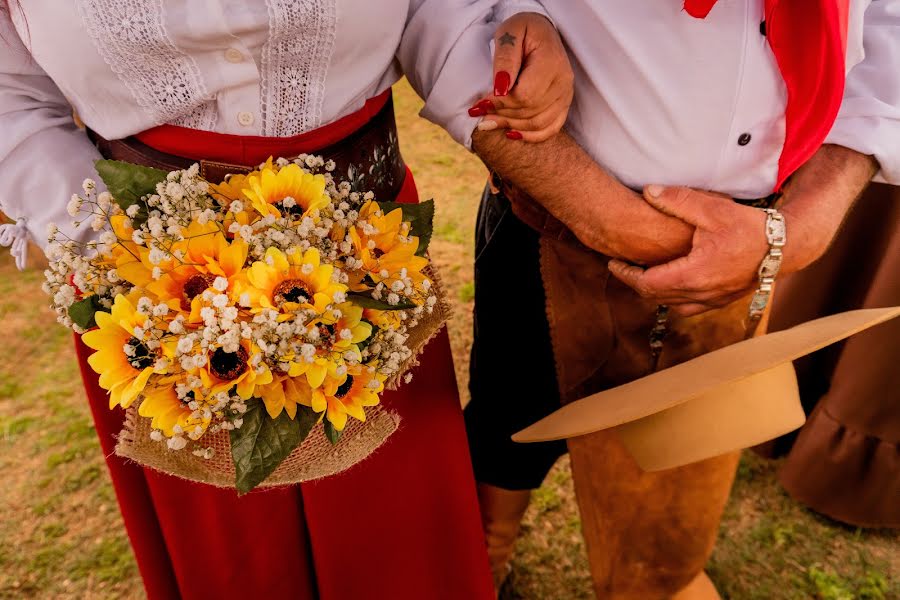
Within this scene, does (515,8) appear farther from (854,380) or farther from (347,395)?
(854,380)

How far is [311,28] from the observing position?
935mm

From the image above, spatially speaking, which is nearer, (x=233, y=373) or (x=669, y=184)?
(x=233, y=373)

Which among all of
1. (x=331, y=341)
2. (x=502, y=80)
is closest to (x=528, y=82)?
(x=502, y=80)

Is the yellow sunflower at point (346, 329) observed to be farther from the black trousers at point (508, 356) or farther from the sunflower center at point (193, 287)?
the black trousers at point (508, 356)

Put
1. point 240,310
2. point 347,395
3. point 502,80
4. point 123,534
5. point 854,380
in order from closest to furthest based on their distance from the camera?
point 240,310 < point 347,395 < point 502,80 < point 854,380 < point 123,534

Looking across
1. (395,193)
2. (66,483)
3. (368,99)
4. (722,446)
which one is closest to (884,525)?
(722,446)

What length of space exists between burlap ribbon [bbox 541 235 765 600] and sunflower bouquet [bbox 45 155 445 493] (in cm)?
49

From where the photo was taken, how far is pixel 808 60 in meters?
1.06

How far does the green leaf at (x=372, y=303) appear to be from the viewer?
0.85 metres

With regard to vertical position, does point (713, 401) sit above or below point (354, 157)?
below

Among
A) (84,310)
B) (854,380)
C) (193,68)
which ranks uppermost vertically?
(193,68)

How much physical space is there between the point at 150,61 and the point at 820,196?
111 cm

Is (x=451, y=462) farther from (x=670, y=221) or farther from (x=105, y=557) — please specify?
(x=105, y=557)

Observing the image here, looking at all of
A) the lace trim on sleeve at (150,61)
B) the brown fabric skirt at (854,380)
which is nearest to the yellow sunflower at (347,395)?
the lace trim on sleeve at (150,61)
